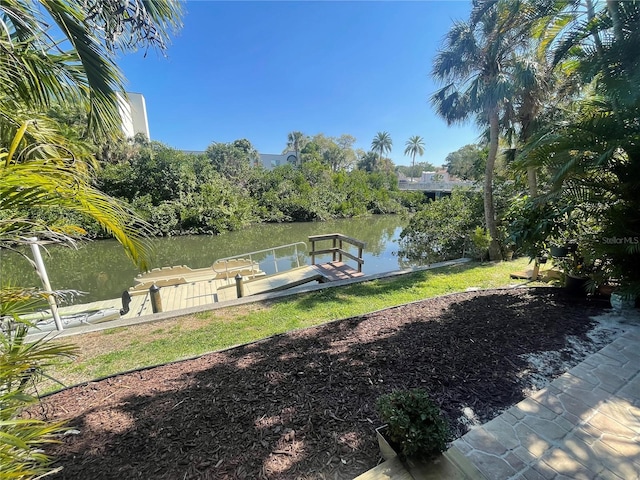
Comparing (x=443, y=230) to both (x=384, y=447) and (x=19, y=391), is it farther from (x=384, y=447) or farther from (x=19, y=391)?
(x=19, y=391)

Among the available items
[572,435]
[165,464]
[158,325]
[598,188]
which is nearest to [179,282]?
[158,325]

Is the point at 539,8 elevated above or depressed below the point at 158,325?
above

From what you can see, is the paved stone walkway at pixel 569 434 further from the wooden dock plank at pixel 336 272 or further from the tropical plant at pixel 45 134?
the wooden dock plank at pixel 336 272

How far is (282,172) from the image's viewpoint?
24.9 meters

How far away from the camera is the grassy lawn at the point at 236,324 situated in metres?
3.07

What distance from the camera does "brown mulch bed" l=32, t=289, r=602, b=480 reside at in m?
1.62

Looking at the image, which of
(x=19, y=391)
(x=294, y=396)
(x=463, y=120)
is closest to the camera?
(x=19, y=391)

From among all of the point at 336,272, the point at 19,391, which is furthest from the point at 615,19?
the point at 19,391

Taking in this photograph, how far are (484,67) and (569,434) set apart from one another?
8355 mm

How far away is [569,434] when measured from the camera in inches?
69.3

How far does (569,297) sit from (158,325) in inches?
237

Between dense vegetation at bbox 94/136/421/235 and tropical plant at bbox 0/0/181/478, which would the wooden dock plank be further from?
dense vegetation at bbox 94/136/421/235

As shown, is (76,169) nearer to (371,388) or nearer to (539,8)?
(371,388)

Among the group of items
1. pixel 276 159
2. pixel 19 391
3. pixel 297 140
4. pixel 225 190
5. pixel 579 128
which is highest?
pixel 297 140
